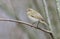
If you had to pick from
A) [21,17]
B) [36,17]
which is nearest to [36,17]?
[36,17]

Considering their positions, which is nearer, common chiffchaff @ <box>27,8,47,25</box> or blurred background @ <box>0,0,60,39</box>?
common chiffchaff @ <box>27,8,47,25</box>

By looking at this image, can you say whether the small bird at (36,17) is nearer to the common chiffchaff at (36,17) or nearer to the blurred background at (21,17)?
the common chiffchaff at (36,17)

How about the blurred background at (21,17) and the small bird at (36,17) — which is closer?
the small bird at (36,17)

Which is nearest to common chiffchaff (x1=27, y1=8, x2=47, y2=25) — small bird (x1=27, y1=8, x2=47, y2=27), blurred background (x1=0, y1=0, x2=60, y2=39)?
small bird (x1=27, y1=8, x2=47, y2=27)

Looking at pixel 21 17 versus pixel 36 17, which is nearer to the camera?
pixel 36 17

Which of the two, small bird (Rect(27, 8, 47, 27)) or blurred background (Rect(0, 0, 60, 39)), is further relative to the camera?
blurred background (Rect(0, 0, 60, 39))

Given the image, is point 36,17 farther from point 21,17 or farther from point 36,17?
point 21,17

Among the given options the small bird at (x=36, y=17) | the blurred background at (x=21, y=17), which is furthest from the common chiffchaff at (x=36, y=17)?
the blurred background at (x=21, y=17)

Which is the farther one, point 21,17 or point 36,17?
point 21,17

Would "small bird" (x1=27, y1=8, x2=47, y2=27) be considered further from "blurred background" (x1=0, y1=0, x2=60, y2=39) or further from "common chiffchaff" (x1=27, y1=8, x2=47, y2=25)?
"blurred background" (x1=0, y1=0, x2=60, y2=39)

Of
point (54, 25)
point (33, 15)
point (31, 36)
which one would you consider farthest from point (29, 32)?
point (33, 15)

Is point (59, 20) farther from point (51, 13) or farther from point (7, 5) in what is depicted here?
point (7, 5)
